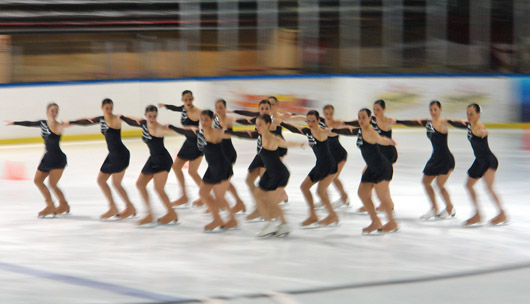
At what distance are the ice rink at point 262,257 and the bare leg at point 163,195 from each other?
0.14 m

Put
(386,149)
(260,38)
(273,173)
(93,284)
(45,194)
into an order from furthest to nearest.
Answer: (260,38), (45,194), (386,149), (273,173), (93,284)

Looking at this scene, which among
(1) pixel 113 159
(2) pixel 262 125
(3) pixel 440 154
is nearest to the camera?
(2) pixel 262 125

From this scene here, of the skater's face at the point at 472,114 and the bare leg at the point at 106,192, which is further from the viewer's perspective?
the bare leg at the point at 106,192

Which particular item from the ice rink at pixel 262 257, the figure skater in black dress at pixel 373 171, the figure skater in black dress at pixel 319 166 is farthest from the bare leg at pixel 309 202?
the figure skater in black dress at pixel 373 171

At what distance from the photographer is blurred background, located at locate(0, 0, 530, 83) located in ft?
61.2

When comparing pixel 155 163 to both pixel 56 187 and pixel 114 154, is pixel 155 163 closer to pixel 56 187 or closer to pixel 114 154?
pixel 114 154

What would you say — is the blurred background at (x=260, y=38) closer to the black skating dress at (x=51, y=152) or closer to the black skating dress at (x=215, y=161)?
the black skating dress at (x=51, y=152)

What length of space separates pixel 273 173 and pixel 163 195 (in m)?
1.55

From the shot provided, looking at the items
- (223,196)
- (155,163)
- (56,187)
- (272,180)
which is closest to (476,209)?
(272,180)

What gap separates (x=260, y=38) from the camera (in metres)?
20.9

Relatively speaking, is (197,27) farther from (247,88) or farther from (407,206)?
(407,206)

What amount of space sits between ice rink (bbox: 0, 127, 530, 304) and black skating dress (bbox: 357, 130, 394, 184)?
65cm

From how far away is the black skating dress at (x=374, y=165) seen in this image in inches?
340

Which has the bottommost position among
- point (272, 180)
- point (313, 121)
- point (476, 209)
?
point (476, 209)
